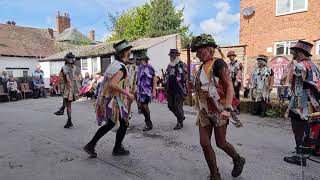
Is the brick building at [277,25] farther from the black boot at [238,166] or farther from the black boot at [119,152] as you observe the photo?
the black boot at [238,166]

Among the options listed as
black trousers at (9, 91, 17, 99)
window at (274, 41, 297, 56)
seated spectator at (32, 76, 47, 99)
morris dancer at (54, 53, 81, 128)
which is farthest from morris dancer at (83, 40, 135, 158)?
seated spectator at (32, 76, 47, 99)

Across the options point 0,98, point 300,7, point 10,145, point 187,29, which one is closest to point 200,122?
point 10,145

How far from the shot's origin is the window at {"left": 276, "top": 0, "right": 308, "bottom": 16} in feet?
54.6

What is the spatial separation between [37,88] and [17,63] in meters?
13.0

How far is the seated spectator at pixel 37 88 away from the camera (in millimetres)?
20141

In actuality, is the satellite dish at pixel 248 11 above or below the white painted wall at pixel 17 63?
above

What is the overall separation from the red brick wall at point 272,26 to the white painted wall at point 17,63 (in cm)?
2185

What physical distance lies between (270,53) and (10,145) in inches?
589

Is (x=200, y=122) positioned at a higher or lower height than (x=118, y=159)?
higher

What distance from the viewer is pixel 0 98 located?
18.1m

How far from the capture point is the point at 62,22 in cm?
4378

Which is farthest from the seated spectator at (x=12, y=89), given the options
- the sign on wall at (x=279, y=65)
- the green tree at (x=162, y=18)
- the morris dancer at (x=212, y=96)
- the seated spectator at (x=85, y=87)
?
the green tree at (x=162, y=18)

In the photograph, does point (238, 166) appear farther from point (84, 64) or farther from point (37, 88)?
point (84, 64)

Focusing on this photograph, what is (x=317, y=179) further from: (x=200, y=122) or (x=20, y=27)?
(x=20, y=27)
